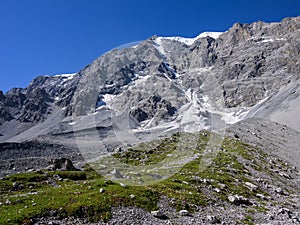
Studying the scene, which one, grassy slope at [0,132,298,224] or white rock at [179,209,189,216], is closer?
grassy slope at [0,132,298,224]

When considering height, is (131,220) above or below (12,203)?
below

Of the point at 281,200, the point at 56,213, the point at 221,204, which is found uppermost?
the point at 56,213

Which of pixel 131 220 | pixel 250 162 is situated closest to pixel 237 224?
pixel 131 220

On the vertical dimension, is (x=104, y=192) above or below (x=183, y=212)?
above

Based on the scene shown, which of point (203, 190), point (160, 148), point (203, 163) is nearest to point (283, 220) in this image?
point (203, 190)

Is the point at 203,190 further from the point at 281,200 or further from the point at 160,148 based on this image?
the point at 160,148

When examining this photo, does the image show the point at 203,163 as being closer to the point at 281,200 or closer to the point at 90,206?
the point at 281,200

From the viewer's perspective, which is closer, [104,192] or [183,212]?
[183,212]

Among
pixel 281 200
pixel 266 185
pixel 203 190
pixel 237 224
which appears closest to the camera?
pixel 237 224

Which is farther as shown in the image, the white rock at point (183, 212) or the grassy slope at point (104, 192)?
the white rock at point (183, 212)

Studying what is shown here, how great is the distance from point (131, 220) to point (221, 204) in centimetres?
1169

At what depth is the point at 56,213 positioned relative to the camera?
20188 mm

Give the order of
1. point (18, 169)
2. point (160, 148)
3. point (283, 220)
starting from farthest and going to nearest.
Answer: point (160, 148)
point (18, 169)
point (283, 220)

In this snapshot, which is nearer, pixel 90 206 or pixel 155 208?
pixel 90 206
